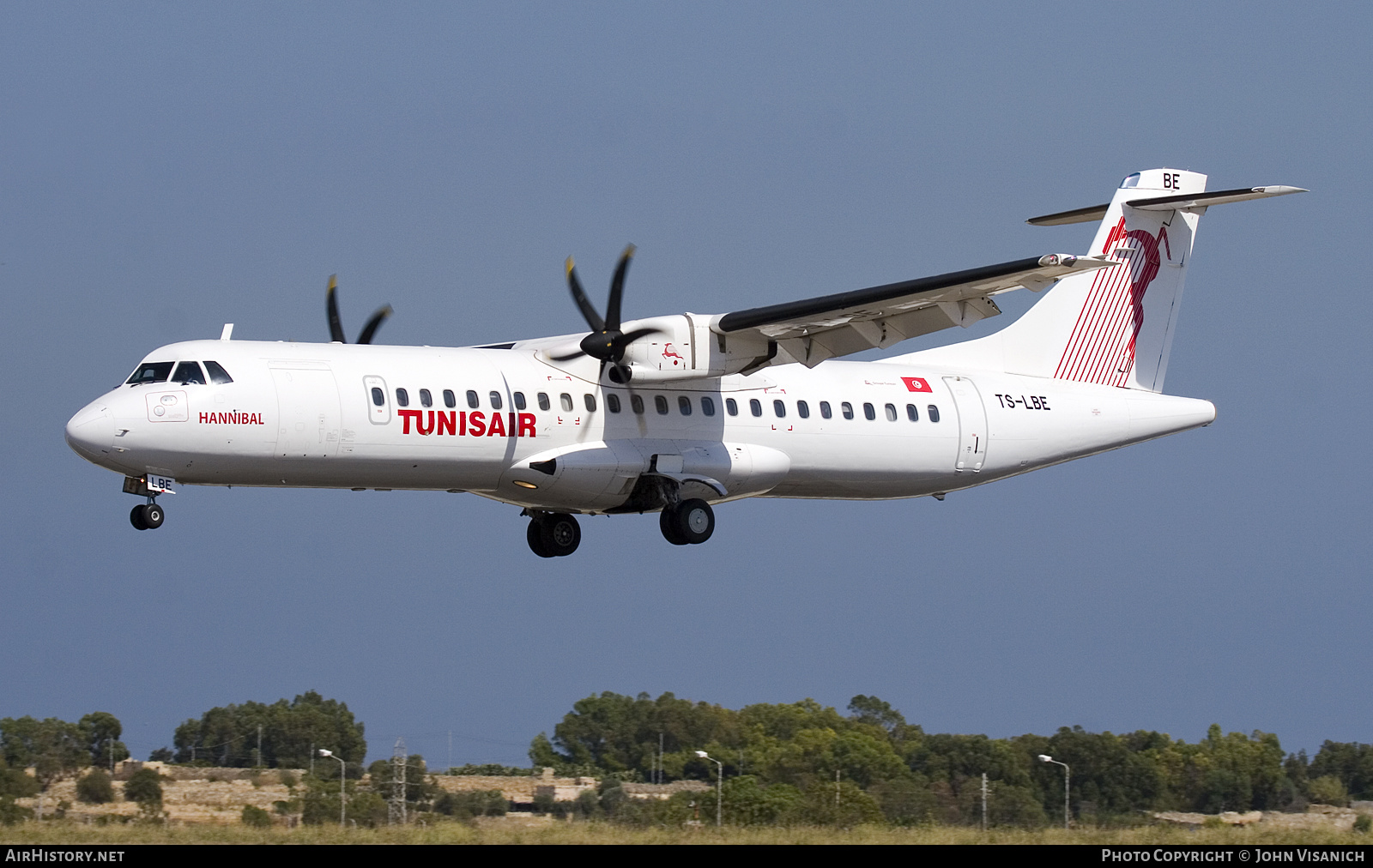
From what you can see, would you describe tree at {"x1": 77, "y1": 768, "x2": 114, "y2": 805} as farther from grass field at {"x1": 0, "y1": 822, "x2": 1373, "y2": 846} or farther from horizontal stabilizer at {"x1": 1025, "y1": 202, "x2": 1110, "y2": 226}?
horizontal stabilizer at {"x1": 1025, "y1": 202, "x2": 1110, "y2": 226}

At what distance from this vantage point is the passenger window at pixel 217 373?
826 inches

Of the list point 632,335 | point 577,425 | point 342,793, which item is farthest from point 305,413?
point 342,793

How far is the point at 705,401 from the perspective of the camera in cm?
2400

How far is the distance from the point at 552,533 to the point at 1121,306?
9348 mm

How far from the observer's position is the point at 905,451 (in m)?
25.2

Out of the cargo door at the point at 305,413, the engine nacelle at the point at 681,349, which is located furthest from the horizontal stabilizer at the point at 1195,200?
the cargo door at the point at 305,413

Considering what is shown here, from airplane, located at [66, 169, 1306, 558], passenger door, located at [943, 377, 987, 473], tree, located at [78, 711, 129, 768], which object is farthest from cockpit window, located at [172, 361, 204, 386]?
passenger door, located at [943, 377, 987, 473]

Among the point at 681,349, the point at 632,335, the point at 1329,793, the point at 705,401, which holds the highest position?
the point at 632,335

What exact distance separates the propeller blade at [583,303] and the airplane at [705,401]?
3 cm

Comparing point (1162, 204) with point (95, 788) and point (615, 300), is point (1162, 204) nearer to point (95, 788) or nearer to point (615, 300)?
point (615, 300)

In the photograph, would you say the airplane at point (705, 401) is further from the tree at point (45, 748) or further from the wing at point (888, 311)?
the tree at point (45, 748)

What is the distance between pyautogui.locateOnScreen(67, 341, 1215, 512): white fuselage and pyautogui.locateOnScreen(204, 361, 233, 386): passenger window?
133mm

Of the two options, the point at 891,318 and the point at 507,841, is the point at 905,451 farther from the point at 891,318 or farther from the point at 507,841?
the point at 507,841
